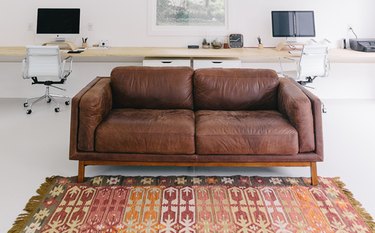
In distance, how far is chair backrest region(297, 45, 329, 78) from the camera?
4.30 metres

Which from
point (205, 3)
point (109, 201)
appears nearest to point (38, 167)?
point (109, 201)

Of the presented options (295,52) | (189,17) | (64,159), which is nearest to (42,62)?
(64,159)

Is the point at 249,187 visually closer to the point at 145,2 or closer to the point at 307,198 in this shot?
the point at 307,198

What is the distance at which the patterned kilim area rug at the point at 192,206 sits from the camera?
2113mm

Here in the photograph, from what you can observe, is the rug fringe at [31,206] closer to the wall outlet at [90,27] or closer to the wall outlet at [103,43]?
the wall outlet at [103,43]

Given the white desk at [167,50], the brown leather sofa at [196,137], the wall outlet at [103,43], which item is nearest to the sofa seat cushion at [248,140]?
the brown leather sofa at [196,137]

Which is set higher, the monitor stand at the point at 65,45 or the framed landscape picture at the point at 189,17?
the framed landscape picture at the point at 189,17

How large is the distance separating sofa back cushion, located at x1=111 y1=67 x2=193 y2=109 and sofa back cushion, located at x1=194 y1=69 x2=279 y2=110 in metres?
0.11

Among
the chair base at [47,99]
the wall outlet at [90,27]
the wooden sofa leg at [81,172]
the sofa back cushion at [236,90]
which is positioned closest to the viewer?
the wooden sofa leg at [81,172]

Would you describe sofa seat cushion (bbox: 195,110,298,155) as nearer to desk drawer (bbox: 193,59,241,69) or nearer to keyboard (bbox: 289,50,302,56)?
desk drawer (bbox: 193,59,241,69)

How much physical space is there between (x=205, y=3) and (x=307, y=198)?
136 inches

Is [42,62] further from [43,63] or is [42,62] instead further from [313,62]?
[313,62]

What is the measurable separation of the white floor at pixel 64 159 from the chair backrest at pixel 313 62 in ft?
1.87

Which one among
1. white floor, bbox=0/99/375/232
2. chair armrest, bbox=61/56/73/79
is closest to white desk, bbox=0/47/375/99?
chair armrest, bbox=61/56/73/79
